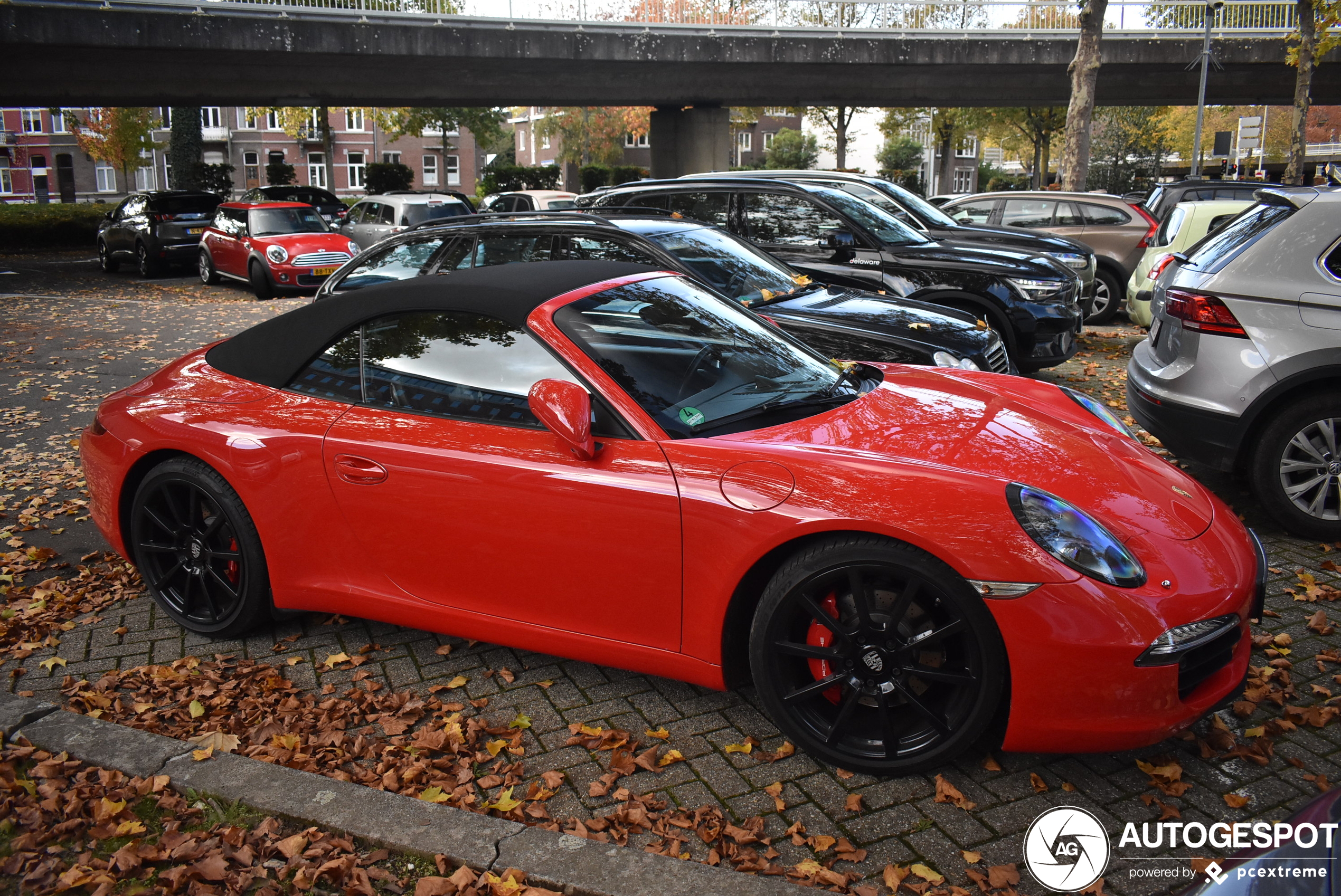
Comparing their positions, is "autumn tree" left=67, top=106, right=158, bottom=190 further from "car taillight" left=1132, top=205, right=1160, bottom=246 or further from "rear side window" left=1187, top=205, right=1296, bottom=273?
"rear side window" left=1187, top=205, right=1296, bottom=273

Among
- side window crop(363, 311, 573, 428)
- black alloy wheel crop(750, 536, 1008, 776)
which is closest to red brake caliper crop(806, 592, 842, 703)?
black alloy wheel crop(750, 536, 1008, 776)

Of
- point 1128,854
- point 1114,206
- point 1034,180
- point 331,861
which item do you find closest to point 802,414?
point 1128,854

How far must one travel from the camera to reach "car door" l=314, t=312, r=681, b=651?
10.7 ft

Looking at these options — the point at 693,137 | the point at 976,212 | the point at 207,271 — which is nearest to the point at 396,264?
the point at 976,212

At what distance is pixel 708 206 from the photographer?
902cm

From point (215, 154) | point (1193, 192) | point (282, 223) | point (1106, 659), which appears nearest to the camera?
point (1106, 659)

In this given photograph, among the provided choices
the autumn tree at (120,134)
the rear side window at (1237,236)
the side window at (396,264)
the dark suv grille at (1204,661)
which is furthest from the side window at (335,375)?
the autumn tree at (120,134)

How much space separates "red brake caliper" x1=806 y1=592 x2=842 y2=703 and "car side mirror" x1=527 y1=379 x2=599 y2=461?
889mm

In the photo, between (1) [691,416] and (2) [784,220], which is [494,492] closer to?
(1) [691,416]

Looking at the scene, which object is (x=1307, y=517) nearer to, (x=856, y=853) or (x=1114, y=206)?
(x=856, y=853)

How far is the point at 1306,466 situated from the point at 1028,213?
967 centimetres

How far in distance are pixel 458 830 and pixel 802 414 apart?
1.76 metres

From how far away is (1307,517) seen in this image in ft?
16.8

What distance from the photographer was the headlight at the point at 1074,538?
2.85 meters
